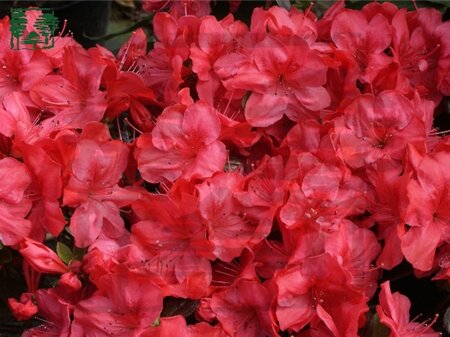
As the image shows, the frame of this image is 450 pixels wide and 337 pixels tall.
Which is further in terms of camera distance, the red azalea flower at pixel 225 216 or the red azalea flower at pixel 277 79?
the red azalea flower at pixel 277 79

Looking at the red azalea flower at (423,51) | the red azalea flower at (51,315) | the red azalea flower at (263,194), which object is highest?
the red azalea flower at (423,51)

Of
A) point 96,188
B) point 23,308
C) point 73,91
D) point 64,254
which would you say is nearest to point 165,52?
point 73,91

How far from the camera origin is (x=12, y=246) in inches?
53.4

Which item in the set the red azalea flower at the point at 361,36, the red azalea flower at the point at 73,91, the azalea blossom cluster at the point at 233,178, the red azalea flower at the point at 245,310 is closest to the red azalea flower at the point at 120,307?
the azalea blossom cluster at the point at 233,178

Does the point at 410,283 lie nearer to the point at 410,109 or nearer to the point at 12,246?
the point at 410,109

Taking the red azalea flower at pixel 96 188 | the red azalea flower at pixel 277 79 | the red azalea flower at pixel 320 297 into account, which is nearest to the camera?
the red azalea flower at pixel 320 297

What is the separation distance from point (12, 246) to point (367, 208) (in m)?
0.58

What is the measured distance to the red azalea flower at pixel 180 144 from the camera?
4.52ft

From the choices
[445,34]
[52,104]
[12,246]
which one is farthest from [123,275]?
[445,34]

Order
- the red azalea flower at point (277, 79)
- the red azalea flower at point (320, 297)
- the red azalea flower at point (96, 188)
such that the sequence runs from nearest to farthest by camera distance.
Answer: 1. the red azalea flower at point (320, 297)
2. the red azalea flower at point (96, 188)
3. the red azalea flower at point (277, 79)

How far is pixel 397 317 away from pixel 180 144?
1.47 feet

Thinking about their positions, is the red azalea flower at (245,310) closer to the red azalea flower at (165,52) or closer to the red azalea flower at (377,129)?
the red azalea flower at (377,129)

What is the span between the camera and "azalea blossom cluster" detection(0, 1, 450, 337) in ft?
4.15

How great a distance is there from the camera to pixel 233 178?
4.42 ft
